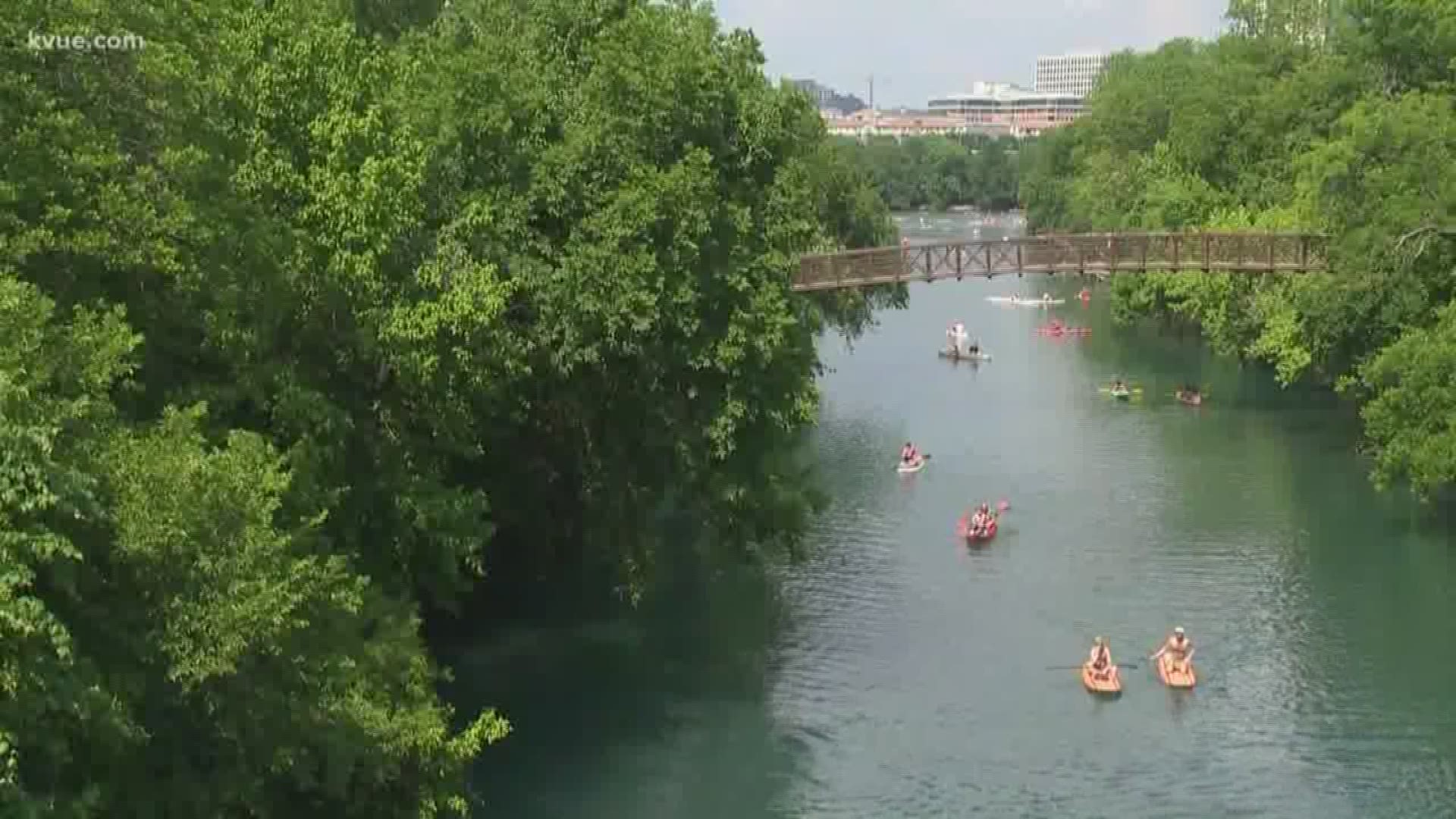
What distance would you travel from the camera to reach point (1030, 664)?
3072 cm

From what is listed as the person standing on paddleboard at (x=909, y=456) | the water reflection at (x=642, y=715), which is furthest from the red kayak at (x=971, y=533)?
the person standing on paddleboard at (x=909, y=456)

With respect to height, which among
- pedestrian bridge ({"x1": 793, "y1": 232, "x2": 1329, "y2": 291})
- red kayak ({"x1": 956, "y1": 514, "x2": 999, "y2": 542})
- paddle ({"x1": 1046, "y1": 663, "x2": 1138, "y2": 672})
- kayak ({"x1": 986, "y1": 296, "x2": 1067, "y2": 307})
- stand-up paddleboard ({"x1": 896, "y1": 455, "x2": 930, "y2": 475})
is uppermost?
pedestrian bridge ({"x1": 793, "y1": 232, "x2": 1329, "y2": 291})

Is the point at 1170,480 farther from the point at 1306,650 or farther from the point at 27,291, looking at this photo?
the point at 27,291

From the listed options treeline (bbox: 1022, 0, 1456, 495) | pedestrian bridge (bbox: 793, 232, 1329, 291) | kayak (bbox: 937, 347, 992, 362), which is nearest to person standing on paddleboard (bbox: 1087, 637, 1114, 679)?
treeline (bbox: 1022, 0, 1456, 495)

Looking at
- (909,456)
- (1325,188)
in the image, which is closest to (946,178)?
(1325,188)

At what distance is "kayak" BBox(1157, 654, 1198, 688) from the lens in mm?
29281

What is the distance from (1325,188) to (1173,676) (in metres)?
21.8

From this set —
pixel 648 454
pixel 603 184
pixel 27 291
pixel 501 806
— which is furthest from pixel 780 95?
pixel 27 291

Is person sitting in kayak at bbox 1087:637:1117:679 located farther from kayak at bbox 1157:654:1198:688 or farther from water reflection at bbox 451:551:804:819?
water reflection at bbox 451:551:804:819

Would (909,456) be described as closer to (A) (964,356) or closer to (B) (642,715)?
(B) (642,715)

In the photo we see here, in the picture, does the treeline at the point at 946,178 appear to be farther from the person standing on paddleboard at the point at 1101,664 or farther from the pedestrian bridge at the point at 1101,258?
→ the person standing on paddleboard at the point at 1101,664

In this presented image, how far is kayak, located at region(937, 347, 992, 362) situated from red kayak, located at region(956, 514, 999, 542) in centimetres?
3050

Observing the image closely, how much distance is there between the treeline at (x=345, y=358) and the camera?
15.4 meters

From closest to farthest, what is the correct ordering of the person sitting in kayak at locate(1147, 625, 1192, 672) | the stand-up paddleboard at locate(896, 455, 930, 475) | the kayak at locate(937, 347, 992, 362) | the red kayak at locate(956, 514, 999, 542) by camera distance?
the person sitting in kayak at locate(1147, 625, 1192, 672) → the red kayak at locate(956, 514, 999, 542) → the stand-up paddleboard at locate(896, 455, 930, 475) → the kayak at locate(937, 347, 992, 362)
